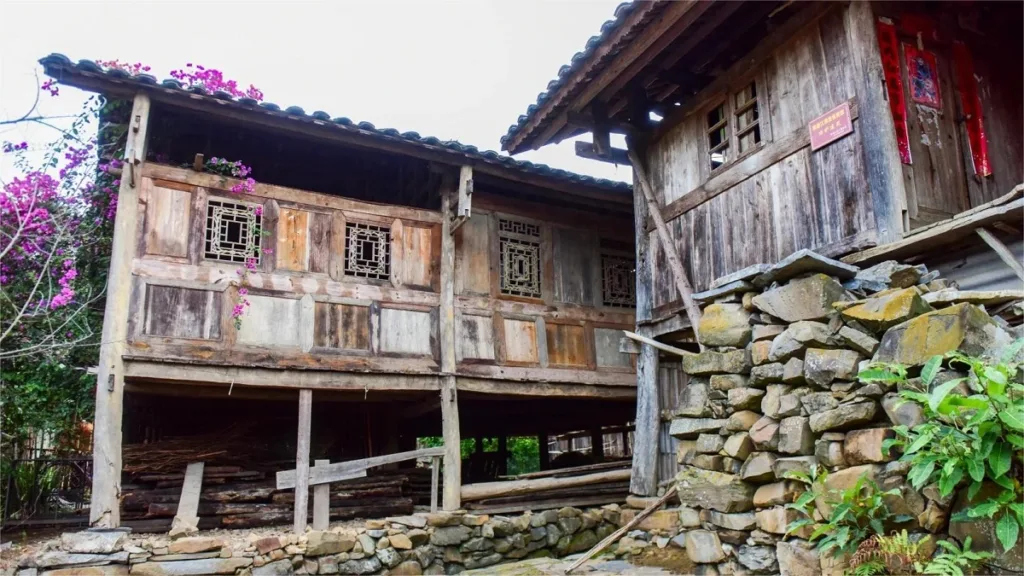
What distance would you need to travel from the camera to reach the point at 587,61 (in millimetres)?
7871

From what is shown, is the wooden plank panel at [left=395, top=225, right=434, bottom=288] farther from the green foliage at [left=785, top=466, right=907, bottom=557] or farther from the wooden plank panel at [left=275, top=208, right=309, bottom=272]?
the green foliage at [left=785, top=466, right=907, bottom=557]

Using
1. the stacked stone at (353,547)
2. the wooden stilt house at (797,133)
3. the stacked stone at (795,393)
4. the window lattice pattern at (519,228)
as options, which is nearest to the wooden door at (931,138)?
the wooden stilt house at (797,133)

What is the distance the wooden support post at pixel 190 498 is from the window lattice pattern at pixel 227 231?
8.13 ft

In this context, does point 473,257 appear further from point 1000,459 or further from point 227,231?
point 1000,459

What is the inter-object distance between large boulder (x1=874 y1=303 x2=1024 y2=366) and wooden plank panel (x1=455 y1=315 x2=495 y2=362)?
569cm

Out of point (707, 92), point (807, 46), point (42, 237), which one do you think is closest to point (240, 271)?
point (42, 237)

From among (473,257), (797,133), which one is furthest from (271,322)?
(797,133)

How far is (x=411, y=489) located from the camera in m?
10.3

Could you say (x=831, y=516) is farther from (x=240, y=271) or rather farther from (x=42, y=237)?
(x=42, y=237)

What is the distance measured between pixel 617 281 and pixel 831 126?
4.70m

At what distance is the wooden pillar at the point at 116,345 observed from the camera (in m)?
7.14

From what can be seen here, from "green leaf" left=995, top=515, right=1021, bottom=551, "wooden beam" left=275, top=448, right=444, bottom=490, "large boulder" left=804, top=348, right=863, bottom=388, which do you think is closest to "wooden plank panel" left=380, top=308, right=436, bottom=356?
"wooden beam" left=275, top=448, right=444, bottom=490

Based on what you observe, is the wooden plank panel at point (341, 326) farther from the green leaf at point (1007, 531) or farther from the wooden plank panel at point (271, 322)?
the green leaf at point (1007, 531)

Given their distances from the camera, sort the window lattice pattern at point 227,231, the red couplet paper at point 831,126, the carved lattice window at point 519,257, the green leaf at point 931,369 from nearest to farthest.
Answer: the green leaf at point 931,369 → the red couplet paper at point 831,126 → the window lattice pattern at point 227,231 → the carved lattice window at point 519,257
